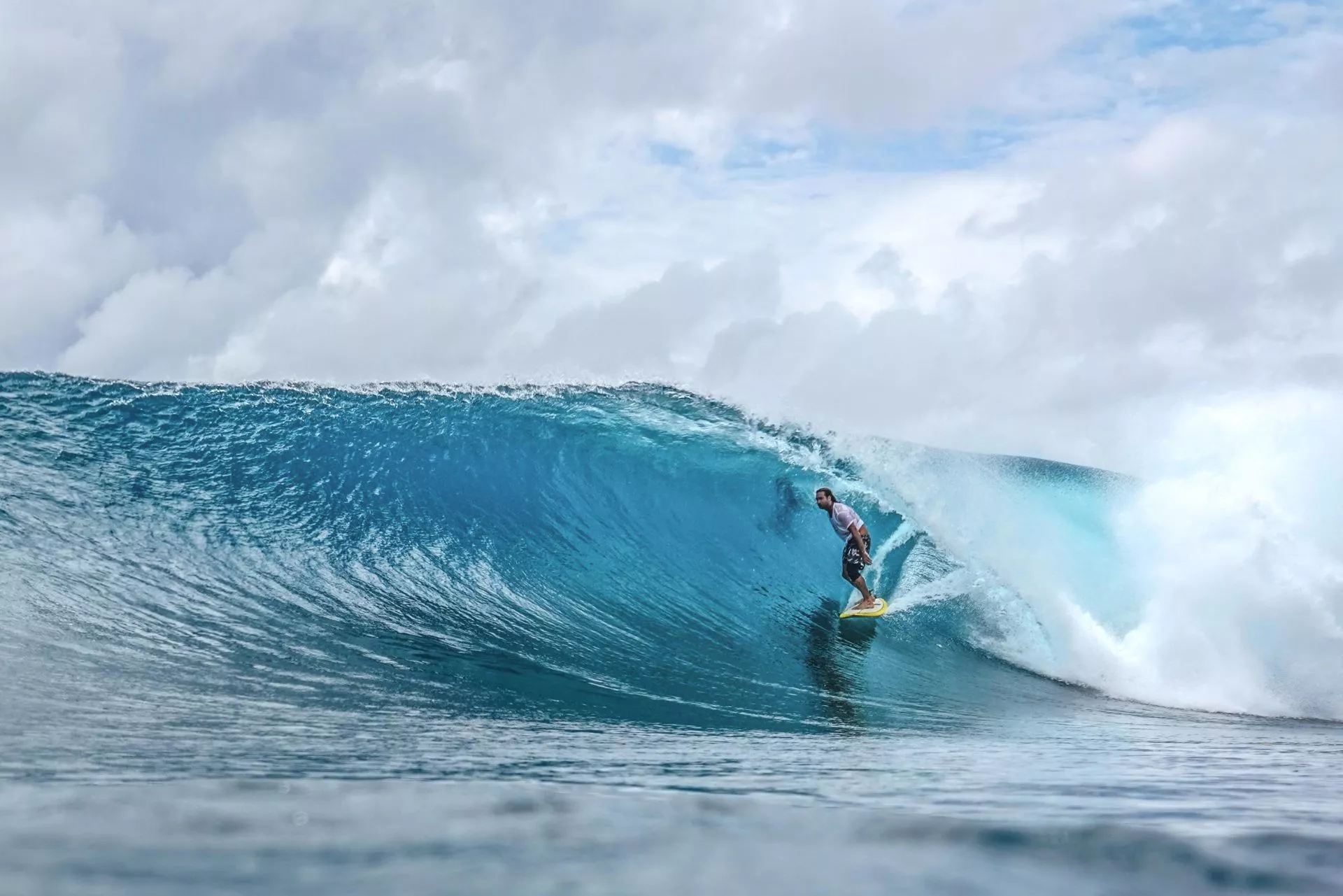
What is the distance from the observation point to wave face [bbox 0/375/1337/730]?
5.99 meters

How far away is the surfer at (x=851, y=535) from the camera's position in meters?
9.58

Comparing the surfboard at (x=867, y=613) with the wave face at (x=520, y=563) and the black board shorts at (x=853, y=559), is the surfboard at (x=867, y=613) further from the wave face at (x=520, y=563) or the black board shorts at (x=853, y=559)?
the black board shorts at (x=853, y=559)

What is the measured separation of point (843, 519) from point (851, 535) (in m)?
0.18

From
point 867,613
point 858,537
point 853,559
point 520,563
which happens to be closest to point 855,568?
point 853,559

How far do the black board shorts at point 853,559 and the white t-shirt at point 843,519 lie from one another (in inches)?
5.3

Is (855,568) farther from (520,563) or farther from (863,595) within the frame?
(520,563)

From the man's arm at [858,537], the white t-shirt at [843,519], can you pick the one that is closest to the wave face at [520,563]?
the man's arm at [858,537]

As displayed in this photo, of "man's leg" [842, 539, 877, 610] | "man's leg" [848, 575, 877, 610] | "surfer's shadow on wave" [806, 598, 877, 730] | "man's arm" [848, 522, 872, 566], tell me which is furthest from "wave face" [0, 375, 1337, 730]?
"man's arm" [848, 522, 872, 566]

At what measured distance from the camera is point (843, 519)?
9633 millimetres

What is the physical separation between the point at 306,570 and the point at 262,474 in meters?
2.75

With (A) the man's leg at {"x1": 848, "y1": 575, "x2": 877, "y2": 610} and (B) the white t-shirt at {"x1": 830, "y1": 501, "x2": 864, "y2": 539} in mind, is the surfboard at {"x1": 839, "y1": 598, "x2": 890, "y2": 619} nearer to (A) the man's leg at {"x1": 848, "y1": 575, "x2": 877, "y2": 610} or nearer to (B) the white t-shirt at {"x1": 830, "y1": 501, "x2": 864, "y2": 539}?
(A) the man's leg at {"x1": 848, "y1": 575, "x2": 877, "y2": 610}

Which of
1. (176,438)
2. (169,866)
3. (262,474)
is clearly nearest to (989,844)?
(169,866)

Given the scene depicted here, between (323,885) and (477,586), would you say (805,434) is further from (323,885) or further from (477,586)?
(323,885)

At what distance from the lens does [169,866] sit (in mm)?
1891
